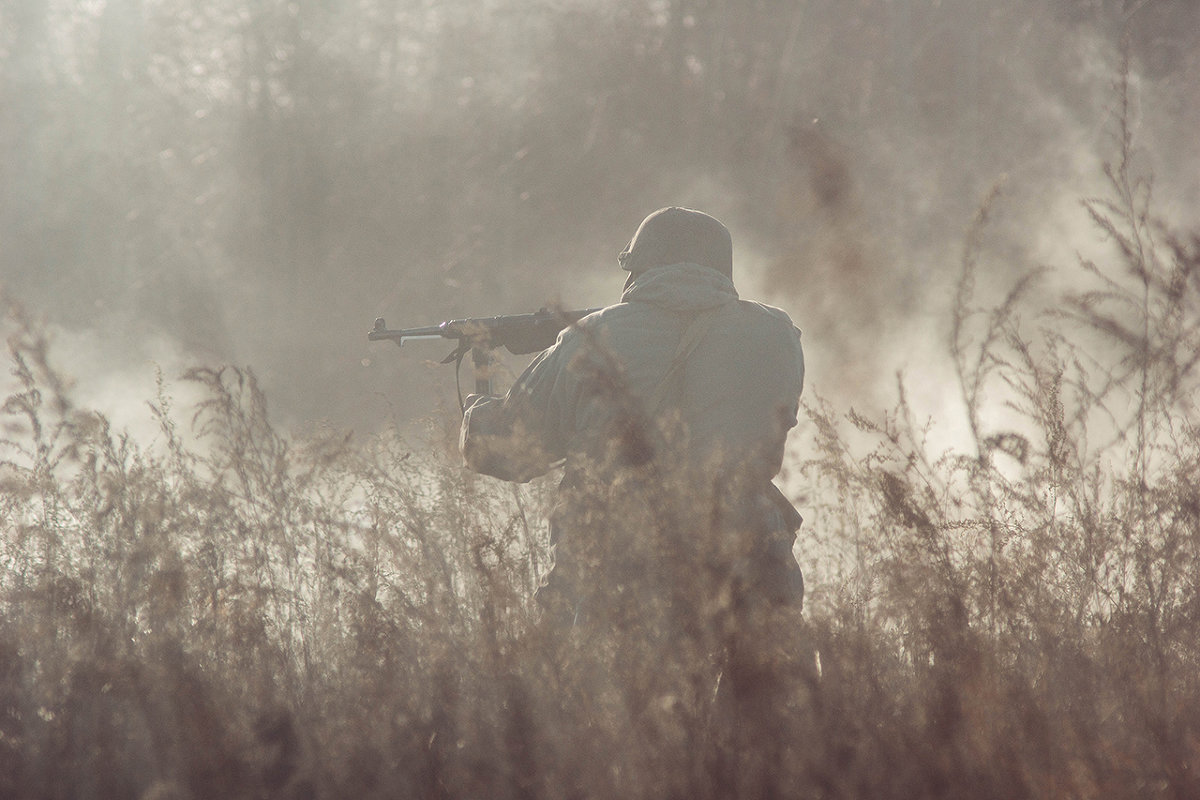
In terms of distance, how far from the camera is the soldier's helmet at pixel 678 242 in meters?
Result: 2.56

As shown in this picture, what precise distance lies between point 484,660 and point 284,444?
3.82 feet

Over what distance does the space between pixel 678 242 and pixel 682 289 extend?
0.18 metres

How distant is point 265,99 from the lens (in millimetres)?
10523

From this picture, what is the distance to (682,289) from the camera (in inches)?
95.7

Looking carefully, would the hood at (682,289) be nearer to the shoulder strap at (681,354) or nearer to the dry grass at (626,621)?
the shoulder strap at (681,354)

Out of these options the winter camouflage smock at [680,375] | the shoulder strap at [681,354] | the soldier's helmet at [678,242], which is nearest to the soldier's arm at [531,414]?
the winter camouflage smock at [680,375]

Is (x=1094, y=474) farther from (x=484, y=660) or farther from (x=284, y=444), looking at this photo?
(x=284, y=444)

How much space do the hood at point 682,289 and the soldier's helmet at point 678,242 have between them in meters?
0.07

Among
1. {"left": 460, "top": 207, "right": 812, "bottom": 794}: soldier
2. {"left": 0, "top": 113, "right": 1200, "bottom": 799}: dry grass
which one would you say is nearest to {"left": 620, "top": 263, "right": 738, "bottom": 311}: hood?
{"left": 0, "top": 113, "right": 1200, "bottom": 799}: dry grass

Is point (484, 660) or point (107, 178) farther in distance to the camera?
point (107, 178)

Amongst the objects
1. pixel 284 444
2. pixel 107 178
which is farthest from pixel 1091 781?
pixel 107 178

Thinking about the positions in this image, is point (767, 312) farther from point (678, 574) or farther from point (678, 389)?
point (678, 574)

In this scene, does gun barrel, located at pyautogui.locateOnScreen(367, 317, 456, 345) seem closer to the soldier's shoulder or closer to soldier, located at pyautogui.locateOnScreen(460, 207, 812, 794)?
the soldier's shoulder

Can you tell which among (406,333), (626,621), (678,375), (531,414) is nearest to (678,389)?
(678,375)
